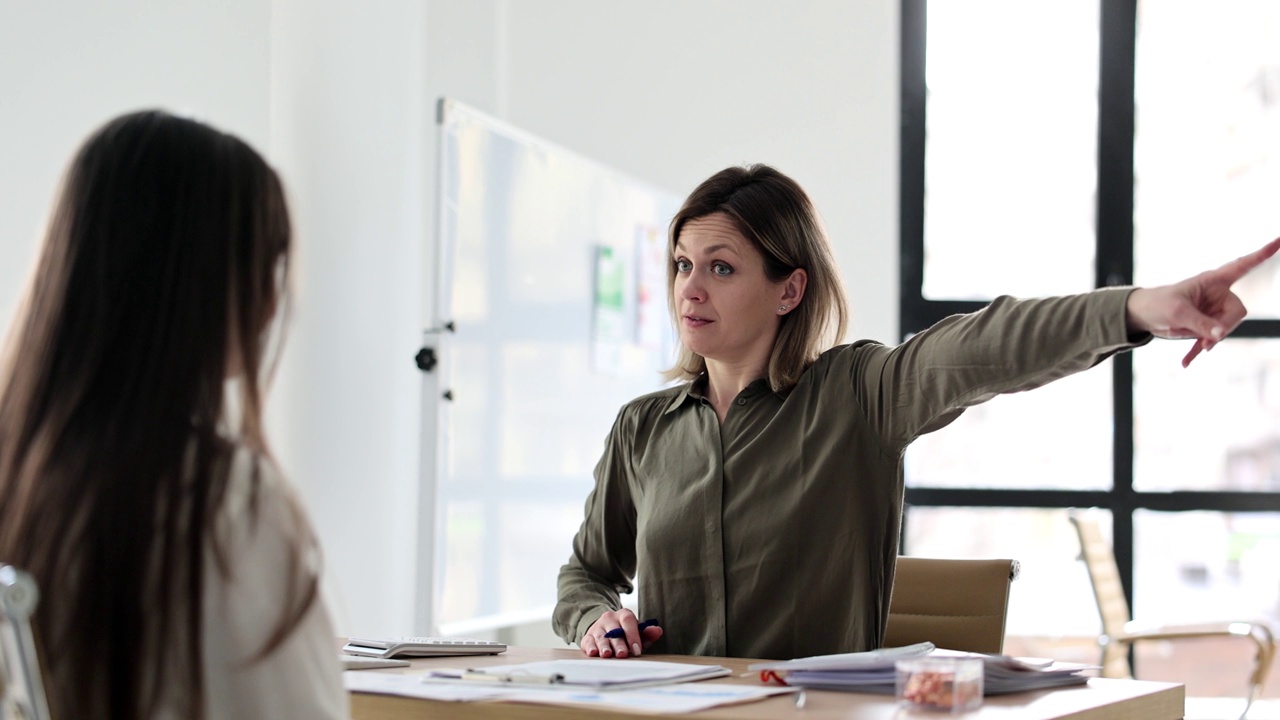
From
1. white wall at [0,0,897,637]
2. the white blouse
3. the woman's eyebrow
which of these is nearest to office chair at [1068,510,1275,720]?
white wall at [0,0,897,637]

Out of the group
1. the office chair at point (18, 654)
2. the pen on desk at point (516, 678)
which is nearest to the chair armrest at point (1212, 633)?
the pen on desk at point (516, 678)

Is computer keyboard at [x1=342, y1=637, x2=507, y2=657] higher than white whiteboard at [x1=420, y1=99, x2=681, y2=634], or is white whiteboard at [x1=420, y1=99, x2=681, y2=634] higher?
white whiteboard at [x1=420, y1=99, x2=681, y2=634]

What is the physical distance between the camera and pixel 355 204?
3984mm

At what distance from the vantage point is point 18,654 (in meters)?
0.80

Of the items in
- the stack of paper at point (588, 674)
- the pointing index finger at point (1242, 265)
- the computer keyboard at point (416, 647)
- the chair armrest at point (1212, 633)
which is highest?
the pointing index finger at point (1242, 265)

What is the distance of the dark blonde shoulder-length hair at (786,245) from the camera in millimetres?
2062

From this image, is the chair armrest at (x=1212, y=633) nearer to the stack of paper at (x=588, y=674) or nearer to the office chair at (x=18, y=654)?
the stack of paper at (x=588, y=674)

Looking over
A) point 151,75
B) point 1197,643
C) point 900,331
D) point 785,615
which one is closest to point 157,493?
point 785,615

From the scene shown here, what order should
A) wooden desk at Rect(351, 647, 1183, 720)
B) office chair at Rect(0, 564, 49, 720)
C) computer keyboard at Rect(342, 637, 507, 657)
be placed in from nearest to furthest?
office chair at Rect(0, 564, 49, 720), wooden desk at Rect(351, 647, 1183, 720), computer keyboard at Rect(342, 637, 507, 657)

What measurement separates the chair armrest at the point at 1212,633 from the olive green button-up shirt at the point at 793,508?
2026 mm

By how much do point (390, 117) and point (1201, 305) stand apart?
3.08 meters

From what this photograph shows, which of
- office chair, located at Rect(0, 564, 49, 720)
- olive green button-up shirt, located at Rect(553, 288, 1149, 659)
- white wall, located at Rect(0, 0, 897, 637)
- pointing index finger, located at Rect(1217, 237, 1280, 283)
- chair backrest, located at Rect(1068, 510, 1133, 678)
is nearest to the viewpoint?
office chair, located at Rect(0, 564, 49, 720)

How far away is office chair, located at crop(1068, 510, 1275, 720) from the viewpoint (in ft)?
11.9

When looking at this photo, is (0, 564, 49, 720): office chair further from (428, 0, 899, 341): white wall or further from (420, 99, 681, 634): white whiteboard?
(428, 0, 899, 341): white wall
